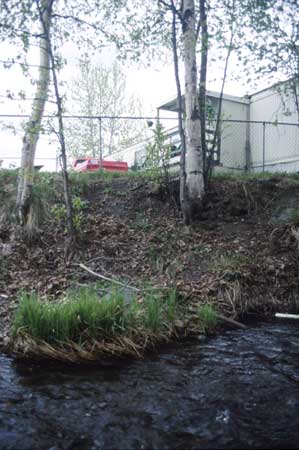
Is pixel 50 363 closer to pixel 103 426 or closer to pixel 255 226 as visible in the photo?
pixel 103 426

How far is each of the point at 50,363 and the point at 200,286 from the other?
2.62 meters

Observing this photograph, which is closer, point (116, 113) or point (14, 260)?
point (14, 260)

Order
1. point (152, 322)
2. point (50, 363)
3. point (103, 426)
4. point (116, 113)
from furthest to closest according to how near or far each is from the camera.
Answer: point (116, 113) < point (152, 322) < point (50, 363) < point (103, 426)

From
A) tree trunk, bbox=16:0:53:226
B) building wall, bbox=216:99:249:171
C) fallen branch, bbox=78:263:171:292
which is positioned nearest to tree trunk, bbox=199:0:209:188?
tree trunk, bbox=16:0:53:226

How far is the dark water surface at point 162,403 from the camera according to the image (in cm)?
265

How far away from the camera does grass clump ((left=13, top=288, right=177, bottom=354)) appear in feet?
13.5

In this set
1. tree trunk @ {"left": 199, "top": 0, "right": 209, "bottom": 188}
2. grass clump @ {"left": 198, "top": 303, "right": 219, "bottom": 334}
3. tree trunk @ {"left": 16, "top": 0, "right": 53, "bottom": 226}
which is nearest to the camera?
grass clump @ {"left": 198, "top": 303, "right": 219, "bottom": 334}

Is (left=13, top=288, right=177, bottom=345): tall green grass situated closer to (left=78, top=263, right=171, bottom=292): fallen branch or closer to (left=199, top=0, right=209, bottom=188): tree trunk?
(left=78, top=263, right=171, bottom=292): fallen branch

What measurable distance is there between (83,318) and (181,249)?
9.92 feet

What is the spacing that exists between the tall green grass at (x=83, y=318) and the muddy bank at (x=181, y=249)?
0.46 m

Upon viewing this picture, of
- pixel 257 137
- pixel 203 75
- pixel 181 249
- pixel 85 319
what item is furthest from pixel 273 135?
pixel 85 319

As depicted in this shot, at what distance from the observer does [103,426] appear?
9.20 feet

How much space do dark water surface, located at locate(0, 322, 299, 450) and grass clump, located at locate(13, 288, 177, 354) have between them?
36 cm

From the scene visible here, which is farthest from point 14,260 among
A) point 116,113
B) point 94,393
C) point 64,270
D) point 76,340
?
point 116,113
